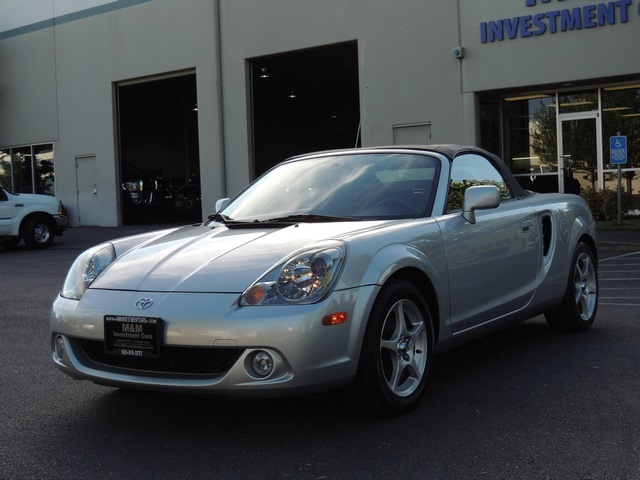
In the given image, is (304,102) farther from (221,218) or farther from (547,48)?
(221,218)

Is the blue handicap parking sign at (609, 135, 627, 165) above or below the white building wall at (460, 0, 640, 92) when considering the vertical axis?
below

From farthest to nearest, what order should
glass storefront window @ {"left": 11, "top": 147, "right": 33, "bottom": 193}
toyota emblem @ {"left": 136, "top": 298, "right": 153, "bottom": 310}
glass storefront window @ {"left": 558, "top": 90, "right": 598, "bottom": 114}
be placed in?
glass storefront window @ {"left": 11, "top": 147, "right": 33, "bottom": 193} → glass storefront window @ {"left": 558, "top": 90, "right": 598, "bottom": 114} → toyota emblem @ {"left": 136, "top": 298, "right": 153, "bottom": 310}

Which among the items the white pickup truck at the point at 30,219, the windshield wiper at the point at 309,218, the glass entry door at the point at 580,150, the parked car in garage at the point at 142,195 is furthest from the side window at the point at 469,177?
the parked car in garage at the point at 142,195

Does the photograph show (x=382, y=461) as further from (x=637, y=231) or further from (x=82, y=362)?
(x=637, y=231)

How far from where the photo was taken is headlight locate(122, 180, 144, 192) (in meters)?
25.5

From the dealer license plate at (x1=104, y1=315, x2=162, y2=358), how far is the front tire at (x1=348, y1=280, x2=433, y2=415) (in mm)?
986

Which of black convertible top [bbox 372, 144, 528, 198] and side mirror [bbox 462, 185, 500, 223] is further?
black convertible top [bbox 372, 144, 528, 198]

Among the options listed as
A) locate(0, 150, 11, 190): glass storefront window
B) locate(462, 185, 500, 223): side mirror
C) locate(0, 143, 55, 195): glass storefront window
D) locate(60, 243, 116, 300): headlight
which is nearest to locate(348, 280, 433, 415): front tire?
locate(462, 185, 500, 223): side mirror

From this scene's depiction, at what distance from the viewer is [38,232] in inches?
752

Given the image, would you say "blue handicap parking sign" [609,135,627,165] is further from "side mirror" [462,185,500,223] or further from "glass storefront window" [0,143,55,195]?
"glass storefront window" [0,143,55,195]

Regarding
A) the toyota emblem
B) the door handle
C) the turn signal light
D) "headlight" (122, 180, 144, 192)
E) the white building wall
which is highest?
the white building wall

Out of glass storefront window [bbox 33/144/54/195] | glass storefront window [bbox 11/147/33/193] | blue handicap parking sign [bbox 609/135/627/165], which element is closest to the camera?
blue handicap parking sign [bbox 609/135/627/165]

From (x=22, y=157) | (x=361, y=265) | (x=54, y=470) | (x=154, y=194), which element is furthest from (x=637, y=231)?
(x=22, y=157)

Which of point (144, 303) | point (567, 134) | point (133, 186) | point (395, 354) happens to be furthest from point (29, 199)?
point (395, 354)
